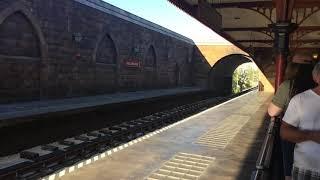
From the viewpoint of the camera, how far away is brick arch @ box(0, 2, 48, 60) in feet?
51.6

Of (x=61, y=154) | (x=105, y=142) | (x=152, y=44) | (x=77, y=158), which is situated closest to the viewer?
(x=61, y=154)

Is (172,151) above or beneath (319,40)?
beneath

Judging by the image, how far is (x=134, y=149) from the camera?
283 inches

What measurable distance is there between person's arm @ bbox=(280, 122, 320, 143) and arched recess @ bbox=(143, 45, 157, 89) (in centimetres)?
2912

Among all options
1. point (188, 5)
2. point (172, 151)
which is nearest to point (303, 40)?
point (188, 5)

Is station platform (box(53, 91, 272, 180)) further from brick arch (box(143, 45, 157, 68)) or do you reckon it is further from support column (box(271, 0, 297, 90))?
brick arch (box(143, 45, 157, 68))

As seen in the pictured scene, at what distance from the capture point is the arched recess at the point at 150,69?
105 feet

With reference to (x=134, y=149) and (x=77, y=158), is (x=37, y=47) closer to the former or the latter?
(x=77, y=158)

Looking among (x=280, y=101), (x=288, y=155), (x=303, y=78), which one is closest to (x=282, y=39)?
(x=303, y=78)

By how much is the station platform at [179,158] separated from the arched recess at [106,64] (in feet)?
48.3

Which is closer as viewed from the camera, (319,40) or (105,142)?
(105,142)

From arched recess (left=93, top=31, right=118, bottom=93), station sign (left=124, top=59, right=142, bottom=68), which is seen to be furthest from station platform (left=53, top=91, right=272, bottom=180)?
station sign (left=124, top=59, right=142, bottom=68)

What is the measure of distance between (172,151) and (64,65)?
46.7 feet

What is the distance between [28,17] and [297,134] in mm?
16694
